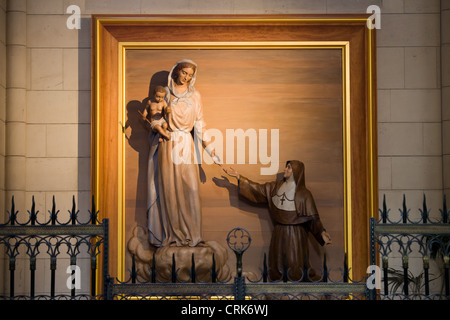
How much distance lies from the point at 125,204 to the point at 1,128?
1.63 m

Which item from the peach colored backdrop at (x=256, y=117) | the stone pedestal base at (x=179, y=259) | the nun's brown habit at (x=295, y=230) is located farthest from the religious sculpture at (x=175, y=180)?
the nun's brown habit at (x=295, y=230)

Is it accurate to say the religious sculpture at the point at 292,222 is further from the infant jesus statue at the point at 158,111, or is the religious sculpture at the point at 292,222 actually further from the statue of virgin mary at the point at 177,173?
the infant jesus statue at the point at 158,111

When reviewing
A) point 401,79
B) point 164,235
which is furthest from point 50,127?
point 401,79

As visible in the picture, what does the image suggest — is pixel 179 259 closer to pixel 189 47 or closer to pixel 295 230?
pixel 295 230

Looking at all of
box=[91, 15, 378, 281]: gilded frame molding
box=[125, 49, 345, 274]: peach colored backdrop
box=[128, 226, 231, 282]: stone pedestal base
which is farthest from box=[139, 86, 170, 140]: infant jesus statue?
box=[128, 226, 231, 282]: stone pedestal base

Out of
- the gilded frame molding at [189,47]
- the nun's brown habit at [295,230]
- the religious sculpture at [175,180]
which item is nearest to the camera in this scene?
the nun's brown habit at [295,230]

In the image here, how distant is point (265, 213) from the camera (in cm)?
840

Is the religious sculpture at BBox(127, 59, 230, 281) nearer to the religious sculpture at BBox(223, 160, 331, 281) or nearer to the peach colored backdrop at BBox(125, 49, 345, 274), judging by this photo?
the peach colored backdrop at BBox(125, 49, 345, 274)

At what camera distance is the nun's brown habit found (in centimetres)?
789

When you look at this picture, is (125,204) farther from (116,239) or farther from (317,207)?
(317,207)

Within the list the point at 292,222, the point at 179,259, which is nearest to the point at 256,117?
the point at 292,222

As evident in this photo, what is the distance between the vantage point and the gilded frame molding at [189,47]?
8.30 metres

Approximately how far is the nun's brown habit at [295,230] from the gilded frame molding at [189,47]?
1.87 feet

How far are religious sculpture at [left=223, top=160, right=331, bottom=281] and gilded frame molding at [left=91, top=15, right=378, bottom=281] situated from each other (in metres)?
0.56
